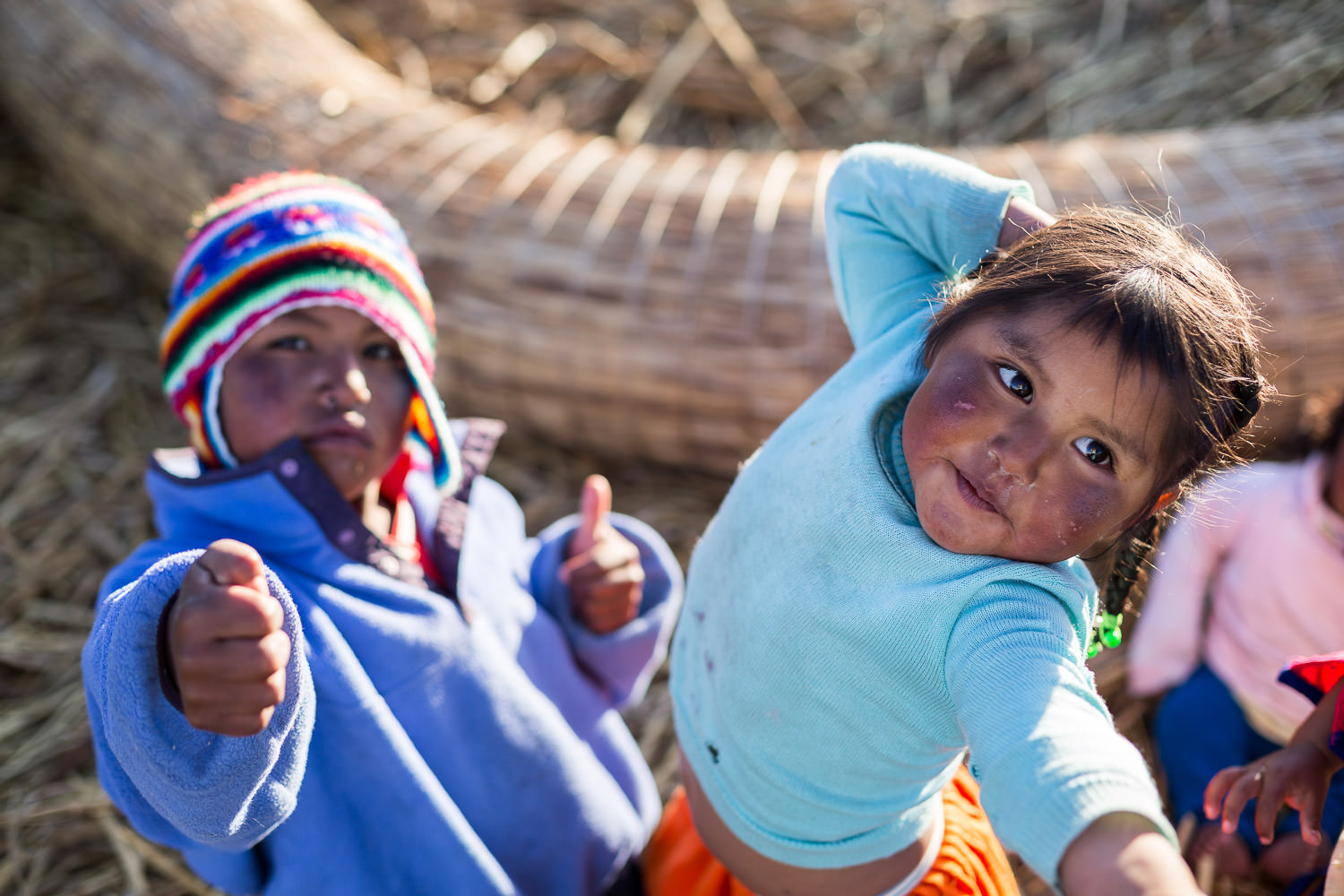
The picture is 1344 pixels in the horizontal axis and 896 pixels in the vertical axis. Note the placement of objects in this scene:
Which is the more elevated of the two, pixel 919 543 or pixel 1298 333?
pixel 919 543

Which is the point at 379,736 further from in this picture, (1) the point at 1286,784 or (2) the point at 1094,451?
(1) the point at 1286,784

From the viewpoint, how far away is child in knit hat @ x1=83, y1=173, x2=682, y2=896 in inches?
54.6

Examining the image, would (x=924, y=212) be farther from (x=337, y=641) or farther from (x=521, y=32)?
(x=521, y=32)

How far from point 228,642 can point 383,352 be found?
0.68m

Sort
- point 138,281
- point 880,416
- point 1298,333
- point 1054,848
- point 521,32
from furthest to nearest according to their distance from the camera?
point 521,32 < point 138,281 < point 1298,333 < point 880,416 < point 1054,848

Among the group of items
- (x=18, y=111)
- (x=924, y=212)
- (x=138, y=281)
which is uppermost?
(x=924, y=212)

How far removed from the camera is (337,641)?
138 cm

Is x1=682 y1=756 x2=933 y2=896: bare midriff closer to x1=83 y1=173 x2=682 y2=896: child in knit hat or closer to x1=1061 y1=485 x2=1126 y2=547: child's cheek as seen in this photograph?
x1=83 y1=173 x2=682 y2=896: child in knit hat

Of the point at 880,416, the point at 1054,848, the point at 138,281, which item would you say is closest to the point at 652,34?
the point at 138,281

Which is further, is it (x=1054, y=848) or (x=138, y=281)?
(x=138, y=281)

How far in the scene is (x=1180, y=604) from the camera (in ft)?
7.04

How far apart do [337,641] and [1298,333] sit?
206 cm

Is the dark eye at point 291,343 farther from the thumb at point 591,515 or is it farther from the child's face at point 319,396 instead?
the thumb at point 591,515

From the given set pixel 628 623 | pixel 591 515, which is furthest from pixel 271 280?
pixel 628 623
